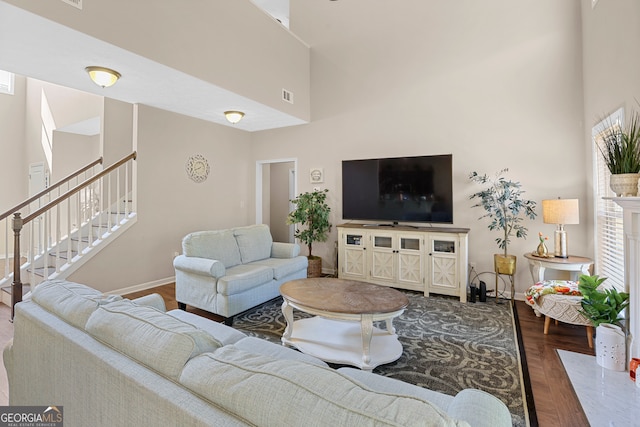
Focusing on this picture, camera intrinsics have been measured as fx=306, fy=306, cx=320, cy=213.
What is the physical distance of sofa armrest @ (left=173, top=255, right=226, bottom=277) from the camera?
3.08 metres

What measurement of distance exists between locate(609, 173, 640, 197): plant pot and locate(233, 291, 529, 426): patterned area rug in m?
1.46

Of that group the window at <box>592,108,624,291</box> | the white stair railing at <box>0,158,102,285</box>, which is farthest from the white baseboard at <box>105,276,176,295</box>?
the window at <box>592,108,624,291</box>

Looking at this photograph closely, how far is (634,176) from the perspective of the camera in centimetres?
212

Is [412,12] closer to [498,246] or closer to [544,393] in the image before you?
[498,246]

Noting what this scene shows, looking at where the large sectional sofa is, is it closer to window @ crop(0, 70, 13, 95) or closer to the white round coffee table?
the white round coffee table

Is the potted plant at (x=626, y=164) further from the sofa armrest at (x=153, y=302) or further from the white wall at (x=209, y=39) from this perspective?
the white wall at (x=209, y=39)

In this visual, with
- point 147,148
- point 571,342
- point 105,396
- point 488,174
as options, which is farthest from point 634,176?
point 147,148

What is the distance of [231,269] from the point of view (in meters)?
3.58

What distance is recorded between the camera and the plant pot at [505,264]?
3.70m

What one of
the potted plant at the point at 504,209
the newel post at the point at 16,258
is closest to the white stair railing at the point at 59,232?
the newel post at the point at 16,258

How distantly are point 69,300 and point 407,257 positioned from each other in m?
3.67

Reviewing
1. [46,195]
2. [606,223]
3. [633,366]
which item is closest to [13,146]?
[46,195]

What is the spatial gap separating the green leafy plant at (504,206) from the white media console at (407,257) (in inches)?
16.1

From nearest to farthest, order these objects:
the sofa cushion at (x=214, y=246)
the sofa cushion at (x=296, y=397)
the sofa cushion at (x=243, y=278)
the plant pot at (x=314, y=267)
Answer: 1. the sofa cushion at (x=296, y=397)
2. the sofa cushion at (x=243, y=278)
3. the sofa cushion at (x=214, y=246)
4. the plant pot at (x=314, y=267)
